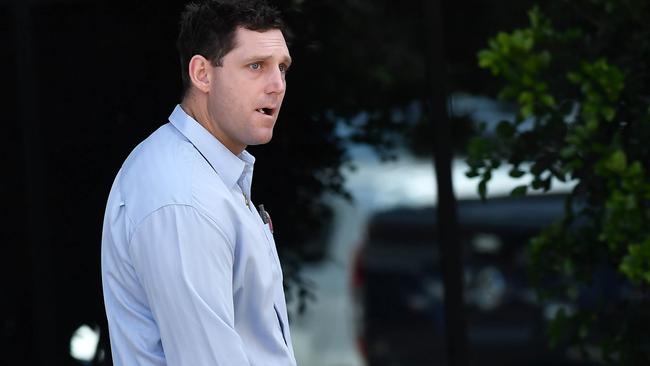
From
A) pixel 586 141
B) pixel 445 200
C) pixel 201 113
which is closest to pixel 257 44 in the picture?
pixel 201 113

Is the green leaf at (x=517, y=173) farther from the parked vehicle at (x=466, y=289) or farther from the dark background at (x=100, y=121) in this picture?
the parked vehicle at (x=466, y=289)

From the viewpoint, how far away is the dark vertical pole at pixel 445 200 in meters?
4.48

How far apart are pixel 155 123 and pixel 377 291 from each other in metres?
1.68

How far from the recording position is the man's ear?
7.77 feet

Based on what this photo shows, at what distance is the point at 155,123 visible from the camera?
3908mm

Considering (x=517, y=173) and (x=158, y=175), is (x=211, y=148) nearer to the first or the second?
(x=158, y=175)

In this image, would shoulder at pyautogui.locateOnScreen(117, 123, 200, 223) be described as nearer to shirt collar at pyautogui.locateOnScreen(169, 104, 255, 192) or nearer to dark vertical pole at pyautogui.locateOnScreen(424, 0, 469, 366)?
shirt collar at pyautogui.locateOnScreen(169, 104, 255, 192)

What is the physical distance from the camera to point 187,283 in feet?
7.06

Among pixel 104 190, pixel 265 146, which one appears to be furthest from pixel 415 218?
pixel 104 190

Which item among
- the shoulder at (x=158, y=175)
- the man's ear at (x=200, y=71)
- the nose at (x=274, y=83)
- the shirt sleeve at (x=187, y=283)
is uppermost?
the man's ear at (x=200, y=71)

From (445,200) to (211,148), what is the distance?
7.19 feet

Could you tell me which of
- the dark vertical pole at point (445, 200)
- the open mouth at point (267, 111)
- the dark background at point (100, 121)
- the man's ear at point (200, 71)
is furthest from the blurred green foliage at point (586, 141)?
the man's ear at point (200, 71)

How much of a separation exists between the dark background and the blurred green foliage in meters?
0.67

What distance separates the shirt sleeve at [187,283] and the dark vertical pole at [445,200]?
2.37 meters
